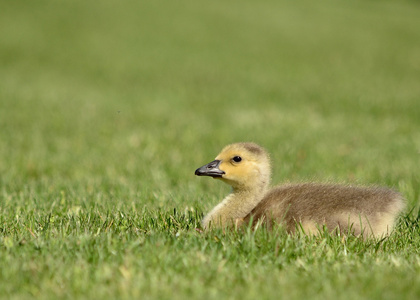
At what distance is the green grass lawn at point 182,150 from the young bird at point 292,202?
0.22 meters

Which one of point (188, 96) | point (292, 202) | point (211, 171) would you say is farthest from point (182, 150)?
point (188, 96)

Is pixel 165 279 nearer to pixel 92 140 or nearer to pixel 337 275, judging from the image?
pixel 337 275

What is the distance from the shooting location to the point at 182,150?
9750mm

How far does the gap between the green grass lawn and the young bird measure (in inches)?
8.8

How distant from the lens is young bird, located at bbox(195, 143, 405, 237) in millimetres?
4859

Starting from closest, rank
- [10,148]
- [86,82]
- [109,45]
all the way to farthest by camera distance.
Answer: [10,148] → [86,82] → [109,45]

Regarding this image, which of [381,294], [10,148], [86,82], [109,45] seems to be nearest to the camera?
[381,294]

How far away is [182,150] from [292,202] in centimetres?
491

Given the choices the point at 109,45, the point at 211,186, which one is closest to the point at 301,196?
the point at 211,186

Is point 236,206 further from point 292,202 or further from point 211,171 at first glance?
point 292,202

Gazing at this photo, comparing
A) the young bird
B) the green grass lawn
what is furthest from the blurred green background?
the young bird

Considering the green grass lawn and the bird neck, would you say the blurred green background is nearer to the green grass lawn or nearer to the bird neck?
the green grass lawn

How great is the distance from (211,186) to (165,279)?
4.48 meters

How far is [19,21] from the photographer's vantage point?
32.2m
